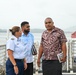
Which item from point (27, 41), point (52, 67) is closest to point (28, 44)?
point (27, 41)

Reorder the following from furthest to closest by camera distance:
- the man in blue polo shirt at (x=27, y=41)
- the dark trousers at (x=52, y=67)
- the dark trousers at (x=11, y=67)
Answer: the man in blue polo shirt at (x=27, y=41)
the dark trousers at (x=52, y=67)
the dark trousers at (x=11, y=67)

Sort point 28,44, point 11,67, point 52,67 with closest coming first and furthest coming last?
point 11,67 < point 52,67 < point 28,44

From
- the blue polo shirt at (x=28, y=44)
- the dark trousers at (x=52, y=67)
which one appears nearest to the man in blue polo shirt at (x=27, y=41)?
the blue polo shirt at (x=28, y=44)

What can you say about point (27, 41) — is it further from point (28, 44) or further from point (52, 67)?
point (52, 67)

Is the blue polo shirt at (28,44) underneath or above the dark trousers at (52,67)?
above

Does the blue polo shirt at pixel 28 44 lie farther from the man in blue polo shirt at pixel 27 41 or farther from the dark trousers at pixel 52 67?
the dark trousers at pixel 52 67

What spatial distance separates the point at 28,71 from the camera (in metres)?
5.98

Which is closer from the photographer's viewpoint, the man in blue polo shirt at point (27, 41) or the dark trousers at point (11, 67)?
the dark trousers at point (11, 67)

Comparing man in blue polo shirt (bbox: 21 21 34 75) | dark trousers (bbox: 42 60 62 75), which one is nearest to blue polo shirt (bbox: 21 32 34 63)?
man in blue polo shirt (bbox: 21 21 34 75)

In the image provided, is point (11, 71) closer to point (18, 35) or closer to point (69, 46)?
point (18, 35)

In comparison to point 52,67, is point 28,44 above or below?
above

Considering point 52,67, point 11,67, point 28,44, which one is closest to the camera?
point 11,67

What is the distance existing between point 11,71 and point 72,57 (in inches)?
178

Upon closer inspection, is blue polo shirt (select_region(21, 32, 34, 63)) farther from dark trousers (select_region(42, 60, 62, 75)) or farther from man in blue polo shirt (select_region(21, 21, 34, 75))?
dark trousers (select_region(42, 60, 62, 75))
